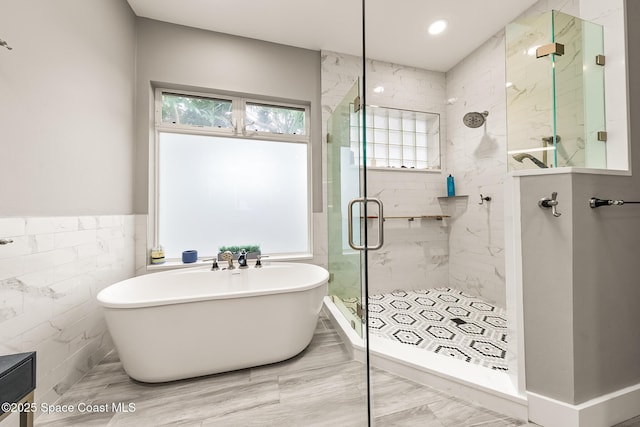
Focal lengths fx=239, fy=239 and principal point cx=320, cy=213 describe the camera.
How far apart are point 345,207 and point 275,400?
4.36 ft

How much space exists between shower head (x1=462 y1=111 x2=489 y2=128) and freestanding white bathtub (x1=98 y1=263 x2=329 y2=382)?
228 cm

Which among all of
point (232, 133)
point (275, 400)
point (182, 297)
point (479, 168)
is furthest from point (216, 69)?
point (479, 168)

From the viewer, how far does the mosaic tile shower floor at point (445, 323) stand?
5.41 ft

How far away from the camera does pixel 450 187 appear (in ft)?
9.52

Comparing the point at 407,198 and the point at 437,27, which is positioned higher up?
the point at 437,27

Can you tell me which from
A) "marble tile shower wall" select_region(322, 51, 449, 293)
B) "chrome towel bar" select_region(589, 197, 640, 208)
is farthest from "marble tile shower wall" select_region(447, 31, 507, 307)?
"chrome towel bar" select_region(589, 197, 640, 208)

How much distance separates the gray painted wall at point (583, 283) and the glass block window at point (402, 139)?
1.85 meters

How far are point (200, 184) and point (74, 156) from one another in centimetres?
103

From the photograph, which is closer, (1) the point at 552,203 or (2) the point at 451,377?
(1) the point at 552,203

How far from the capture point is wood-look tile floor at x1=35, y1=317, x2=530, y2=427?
3.89 feet

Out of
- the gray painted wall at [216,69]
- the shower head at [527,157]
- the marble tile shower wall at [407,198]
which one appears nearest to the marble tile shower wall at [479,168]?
the marble tile shower wall at [407,198]

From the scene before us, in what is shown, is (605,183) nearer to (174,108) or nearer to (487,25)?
(487,25)

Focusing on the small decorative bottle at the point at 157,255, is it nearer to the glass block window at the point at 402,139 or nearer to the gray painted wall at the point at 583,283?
the glass block window at the point at 402,139

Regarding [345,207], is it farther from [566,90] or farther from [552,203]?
[566,90]
